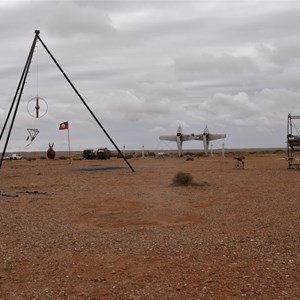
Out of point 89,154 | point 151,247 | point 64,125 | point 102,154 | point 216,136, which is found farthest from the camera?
point 216,136

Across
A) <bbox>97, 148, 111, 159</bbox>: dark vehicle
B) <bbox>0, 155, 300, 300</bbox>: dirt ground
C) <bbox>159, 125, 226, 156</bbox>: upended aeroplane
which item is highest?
<bbox>159, 125, 226, 156</bbox>: upended aeroplane

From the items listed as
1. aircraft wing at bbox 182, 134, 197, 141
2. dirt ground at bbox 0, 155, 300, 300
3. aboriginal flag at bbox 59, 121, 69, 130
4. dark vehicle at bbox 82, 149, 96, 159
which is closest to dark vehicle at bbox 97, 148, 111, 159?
dark vehicle at bbox 82, 149, 96, 159

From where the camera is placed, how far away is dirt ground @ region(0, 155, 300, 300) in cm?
644

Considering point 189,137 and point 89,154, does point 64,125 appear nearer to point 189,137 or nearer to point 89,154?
point 89,154

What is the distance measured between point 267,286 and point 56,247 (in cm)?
392

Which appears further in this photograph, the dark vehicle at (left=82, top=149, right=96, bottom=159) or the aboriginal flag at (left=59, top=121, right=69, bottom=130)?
the dark vehicle at (left=82, top=149, right=96, bottom=159)

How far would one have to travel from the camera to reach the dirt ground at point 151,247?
644cm

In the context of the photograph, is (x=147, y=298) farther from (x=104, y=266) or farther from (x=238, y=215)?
(x=238, y=215)

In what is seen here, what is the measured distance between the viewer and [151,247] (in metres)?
8.59

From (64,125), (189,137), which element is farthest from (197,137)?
(64,125)

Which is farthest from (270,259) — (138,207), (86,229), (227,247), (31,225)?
(138,207)

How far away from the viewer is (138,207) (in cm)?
1371

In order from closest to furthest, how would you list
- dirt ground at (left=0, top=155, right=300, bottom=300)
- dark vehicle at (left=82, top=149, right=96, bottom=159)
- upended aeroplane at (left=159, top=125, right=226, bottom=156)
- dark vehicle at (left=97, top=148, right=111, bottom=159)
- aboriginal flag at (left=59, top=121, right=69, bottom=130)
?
dirt ground at (left=0, top=155, right=300, bottom=300), aboriginal flag at (left=59, top=121, right=69, bottom=130), dark vehicle at (left=97, top=148, right=111, bottom=159), dark vehicle at (left=82, top=149, right=96, bottom=159), upended aeroplane at (left=159, top=125, right=226, bottom=156)

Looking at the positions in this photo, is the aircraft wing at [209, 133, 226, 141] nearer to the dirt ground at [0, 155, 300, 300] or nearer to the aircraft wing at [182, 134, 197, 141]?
the aircraft wing at [182, 134, 197, 141]
